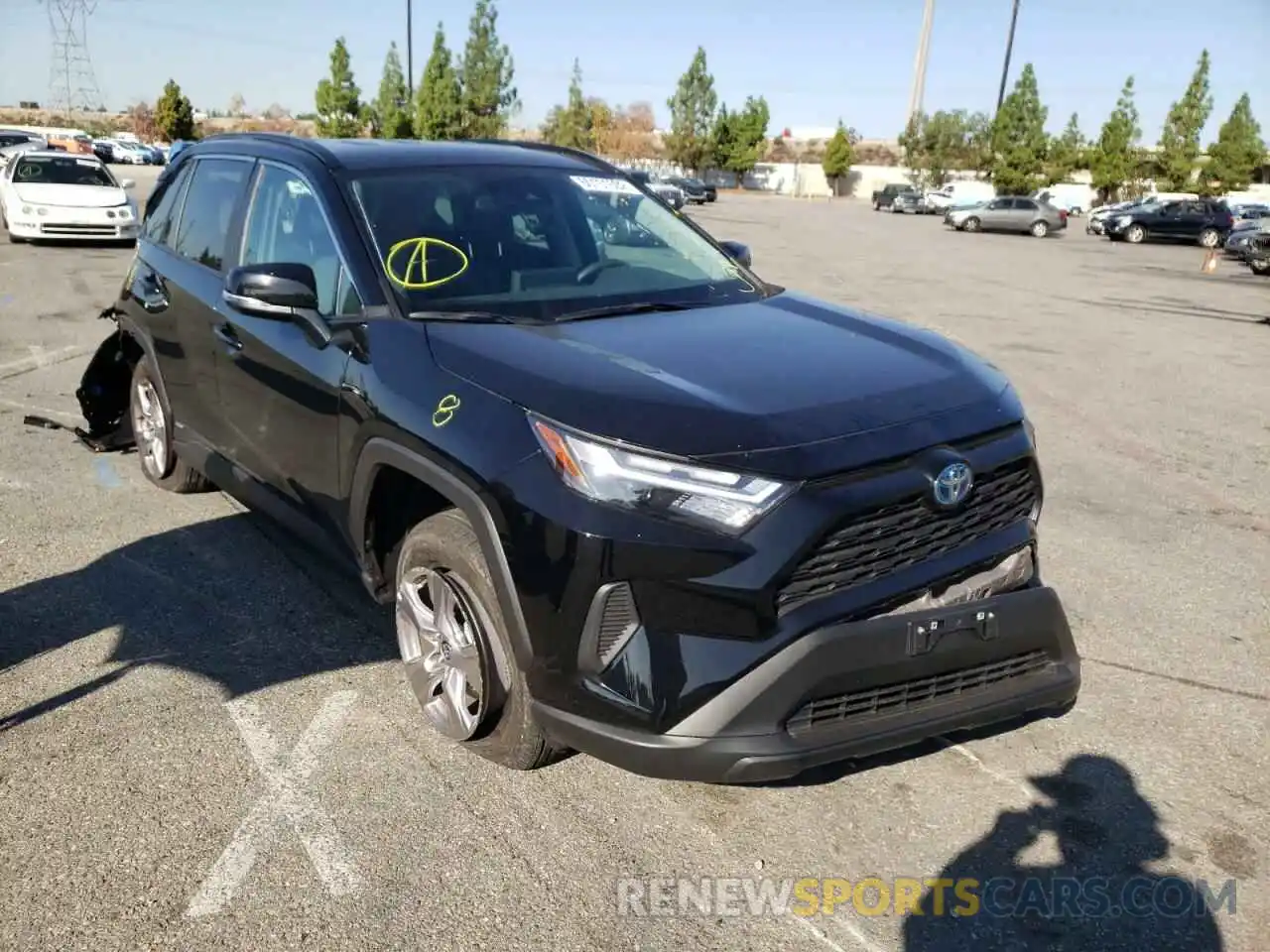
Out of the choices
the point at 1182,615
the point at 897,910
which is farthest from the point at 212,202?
the point at 1182,615

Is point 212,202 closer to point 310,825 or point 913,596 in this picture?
point 310,825

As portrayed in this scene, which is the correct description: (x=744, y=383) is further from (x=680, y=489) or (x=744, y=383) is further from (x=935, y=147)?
(x=935, y=147)

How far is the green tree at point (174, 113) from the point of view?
2456 inches

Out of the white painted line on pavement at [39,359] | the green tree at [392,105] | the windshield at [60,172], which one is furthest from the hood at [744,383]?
the green tree at [392,105]

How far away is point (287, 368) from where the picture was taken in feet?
12.4

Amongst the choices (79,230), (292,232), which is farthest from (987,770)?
(79,230)

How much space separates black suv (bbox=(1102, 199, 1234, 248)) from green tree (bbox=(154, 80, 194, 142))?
51529mm

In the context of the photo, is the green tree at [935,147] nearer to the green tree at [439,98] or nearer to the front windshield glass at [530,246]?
the green tree at [439,98]

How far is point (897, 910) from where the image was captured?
271 centimetres

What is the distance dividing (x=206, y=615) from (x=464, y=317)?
5.81ft

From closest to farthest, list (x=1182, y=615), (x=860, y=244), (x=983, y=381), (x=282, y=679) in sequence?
(x=983, y=381)
(x=282, y=679)
(x=1182, y=615)
(x=860, y=244)

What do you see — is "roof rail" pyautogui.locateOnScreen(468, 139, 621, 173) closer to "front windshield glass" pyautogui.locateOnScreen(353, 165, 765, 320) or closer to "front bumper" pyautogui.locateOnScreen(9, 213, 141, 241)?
"front windshield glass" pyautogui.locateOnScreen(353, 165, 765, 320)

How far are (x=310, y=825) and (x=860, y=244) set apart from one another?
87.7 ft

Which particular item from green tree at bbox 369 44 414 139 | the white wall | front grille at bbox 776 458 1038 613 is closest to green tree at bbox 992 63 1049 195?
the white wall
